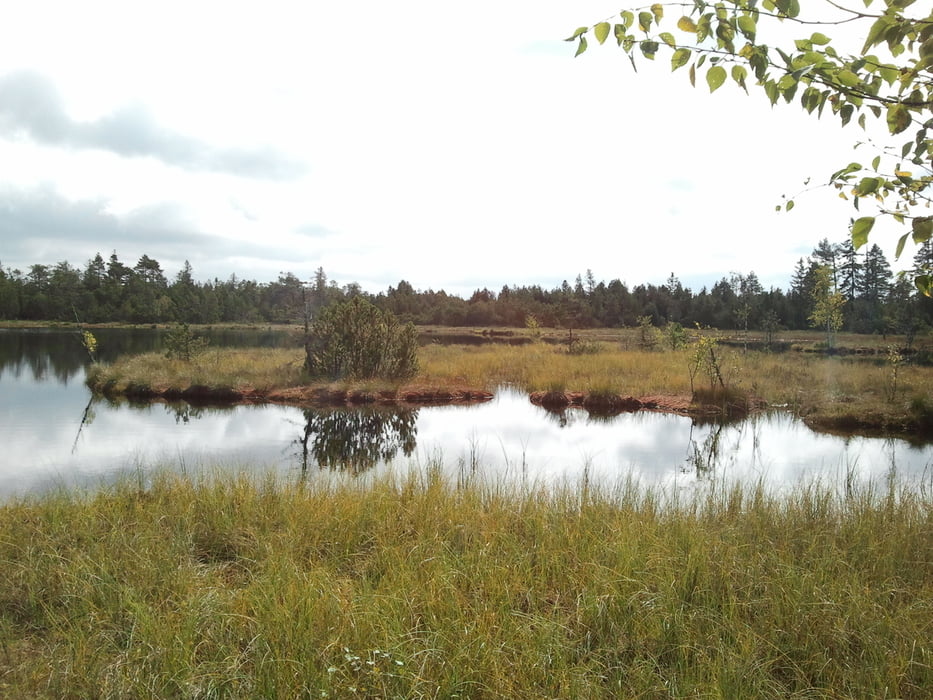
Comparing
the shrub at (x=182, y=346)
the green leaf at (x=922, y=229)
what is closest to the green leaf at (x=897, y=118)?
the green leaf at (x=922, y=229)

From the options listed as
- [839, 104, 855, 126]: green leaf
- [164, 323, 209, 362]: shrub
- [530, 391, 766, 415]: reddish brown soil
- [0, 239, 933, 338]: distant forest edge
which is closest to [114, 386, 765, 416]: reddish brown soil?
[530, 391, 766, 415]: reddish brown soil

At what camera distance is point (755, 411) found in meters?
15.8

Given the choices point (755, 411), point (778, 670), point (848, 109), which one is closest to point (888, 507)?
point (778, 670)

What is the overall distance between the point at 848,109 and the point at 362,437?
37.3ft

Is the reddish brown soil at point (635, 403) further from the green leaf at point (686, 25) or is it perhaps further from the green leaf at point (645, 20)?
the green leaf at point (645, 20)

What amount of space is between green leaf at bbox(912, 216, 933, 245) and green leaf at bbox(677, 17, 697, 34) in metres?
0.90

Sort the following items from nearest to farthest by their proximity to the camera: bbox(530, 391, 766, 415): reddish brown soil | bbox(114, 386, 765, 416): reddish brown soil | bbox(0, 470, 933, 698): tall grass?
bbox(0, 470, 933, 698): tall grass < bbox(530, 391, 766, 415): reddish brown soil < bbox(114, 386, 765, 416): reddish brown soil

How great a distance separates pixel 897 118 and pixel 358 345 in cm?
1740

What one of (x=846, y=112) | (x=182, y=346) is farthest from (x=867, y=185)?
(x=182, y=346)

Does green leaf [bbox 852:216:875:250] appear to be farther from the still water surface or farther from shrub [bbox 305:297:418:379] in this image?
shrub [bbox 305:297:418:379]

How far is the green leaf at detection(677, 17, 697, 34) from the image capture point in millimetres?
1932

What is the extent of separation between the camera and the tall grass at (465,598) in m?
2.83

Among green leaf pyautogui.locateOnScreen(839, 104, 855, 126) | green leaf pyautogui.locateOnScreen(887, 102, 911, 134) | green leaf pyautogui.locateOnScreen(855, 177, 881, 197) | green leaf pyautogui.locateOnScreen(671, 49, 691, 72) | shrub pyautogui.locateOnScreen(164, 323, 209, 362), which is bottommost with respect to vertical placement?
shrub pyautogui.locateOnScreen(164, 323, 209, 362)

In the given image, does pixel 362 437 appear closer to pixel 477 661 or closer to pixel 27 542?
pixel 27 542
